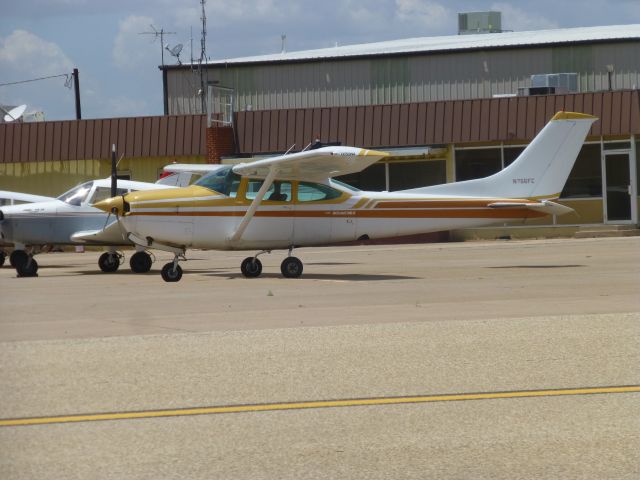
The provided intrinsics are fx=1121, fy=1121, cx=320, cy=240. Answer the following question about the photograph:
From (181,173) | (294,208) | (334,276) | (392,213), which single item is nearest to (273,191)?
(294,208)

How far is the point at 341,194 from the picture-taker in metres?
18.7

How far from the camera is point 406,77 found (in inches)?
1650

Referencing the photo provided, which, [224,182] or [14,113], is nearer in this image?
[224,182]

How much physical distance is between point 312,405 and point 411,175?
2607cm

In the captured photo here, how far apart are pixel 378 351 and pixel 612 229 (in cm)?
2227

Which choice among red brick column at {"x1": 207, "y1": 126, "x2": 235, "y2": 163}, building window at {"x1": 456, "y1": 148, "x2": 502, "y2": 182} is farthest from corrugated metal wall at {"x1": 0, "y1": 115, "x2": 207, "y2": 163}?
building window at {"x1": 456, "y1": 148, "x2": 502, "y2": 182}

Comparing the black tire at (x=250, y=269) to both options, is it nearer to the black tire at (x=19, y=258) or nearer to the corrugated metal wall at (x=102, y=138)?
the black tire at (x=19, y=258)

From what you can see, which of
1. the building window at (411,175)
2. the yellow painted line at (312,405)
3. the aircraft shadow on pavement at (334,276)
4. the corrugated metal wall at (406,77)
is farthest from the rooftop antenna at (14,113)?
the yellow painted line at (312,405)

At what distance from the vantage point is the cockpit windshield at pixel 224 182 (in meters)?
18.5

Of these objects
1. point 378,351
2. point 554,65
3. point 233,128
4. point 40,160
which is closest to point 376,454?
point 378,351

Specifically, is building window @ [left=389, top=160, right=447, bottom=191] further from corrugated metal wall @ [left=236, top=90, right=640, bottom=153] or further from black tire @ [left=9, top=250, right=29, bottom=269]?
black tire @ [left=9, top=250, right=29, bottom=269]

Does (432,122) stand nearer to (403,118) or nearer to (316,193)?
(403,118)

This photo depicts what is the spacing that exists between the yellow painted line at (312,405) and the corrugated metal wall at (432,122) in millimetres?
24584

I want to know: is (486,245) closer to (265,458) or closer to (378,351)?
(378,351)
